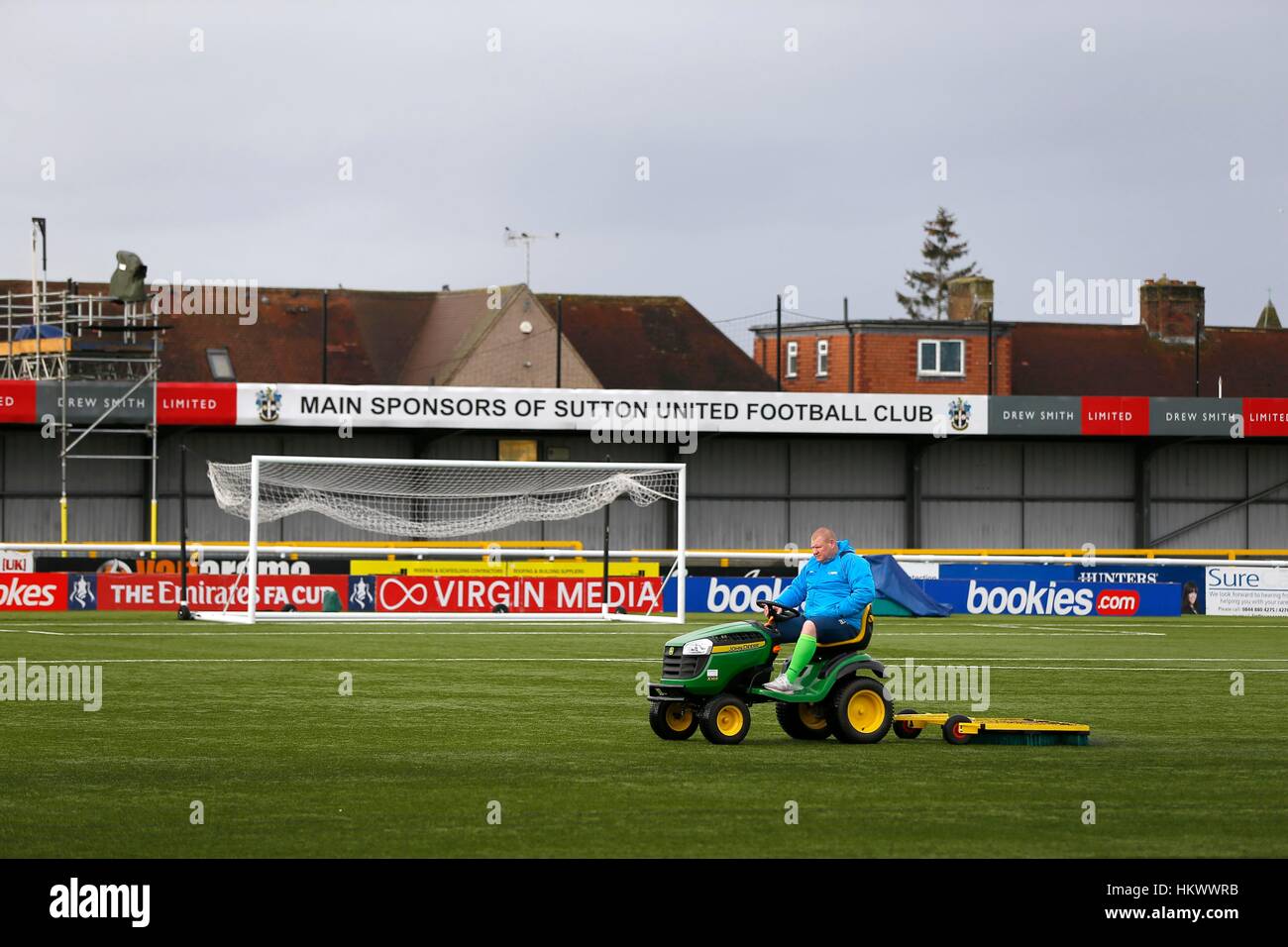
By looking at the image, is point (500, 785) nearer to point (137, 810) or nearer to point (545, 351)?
point (137, 810)

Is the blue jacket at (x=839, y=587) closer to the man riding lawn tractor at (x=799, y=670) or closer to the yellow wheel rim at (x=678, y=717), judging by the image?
the man riding lawn tractor at (x=799, y=670)

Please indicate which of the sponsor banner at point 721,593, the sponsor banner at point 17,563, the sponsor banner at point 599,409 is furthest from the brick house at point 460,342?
the sponsor banner at point 721,593

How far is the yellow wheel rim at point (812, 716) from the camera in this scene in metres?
15.1

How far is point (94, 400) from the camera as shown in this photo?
157 feet

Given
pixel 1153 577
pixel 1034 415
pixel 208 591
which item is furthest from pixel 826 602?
pixel 1034 415

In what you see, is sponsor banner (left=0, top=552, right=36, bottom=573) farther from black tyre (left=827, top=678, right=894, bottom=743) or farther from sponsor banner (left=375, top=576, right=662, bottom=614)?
black tyre (left=827, top=678, right=894, bottom=743)

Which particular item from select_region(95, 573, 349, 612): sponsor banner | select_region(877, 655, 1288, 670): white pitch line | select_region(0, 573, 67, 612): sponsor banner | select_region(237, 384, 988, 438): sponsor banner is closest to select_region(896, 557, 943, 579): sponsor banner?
select_region(237, 384, 988, 438): sponsor banner

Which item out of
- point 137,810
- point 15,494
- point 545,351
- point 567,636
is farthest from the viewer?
point 545,351

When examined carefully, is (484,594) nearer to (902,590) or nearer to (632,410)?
(902,590)

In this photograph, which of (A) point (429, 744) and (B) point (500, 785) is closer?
A: (B) point (500, 785)

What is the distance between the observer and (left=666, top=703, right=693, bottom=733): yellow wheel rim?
14977 mm

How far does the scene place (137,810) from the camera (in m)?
11.0
